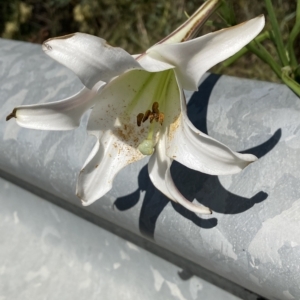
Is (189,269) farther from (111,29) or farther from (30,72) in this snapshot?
(111,29)

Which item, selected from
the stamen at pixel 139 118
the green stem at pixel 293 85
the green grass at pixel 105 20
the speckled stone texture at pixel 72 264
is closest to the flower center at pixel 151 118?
the stamen at pixel 139 118

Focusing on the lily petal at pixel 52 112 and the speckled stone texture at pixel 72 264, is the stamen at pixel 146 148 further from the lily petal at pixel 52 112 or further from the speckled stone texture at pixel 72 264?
the speckled stone texture at pixel 72 264

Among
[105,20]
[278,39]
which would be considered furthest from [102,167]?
[105,20]

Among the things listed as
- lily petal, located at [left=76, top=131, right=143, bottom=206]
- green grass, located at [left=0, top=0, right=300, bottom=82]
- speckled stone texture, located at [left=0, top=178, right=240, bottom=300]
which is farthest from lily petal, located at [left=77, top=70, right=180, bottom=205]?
green grass, located at [left=0, top=0, right=300, bottom=82]

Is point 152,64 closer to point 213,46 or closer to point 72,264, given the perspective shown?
point 213,46

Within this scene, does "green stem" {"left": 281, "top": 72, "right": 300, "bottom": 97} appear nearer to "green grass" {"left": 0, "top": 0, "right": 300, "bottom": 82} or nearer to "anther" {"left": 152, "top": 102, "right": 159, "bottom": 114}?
"anther" {"left": 152, "top": 102, "right": 159, "bottom": 114}

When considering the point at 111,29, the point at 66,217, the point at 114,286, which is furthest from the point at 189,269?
the point at 111,29
